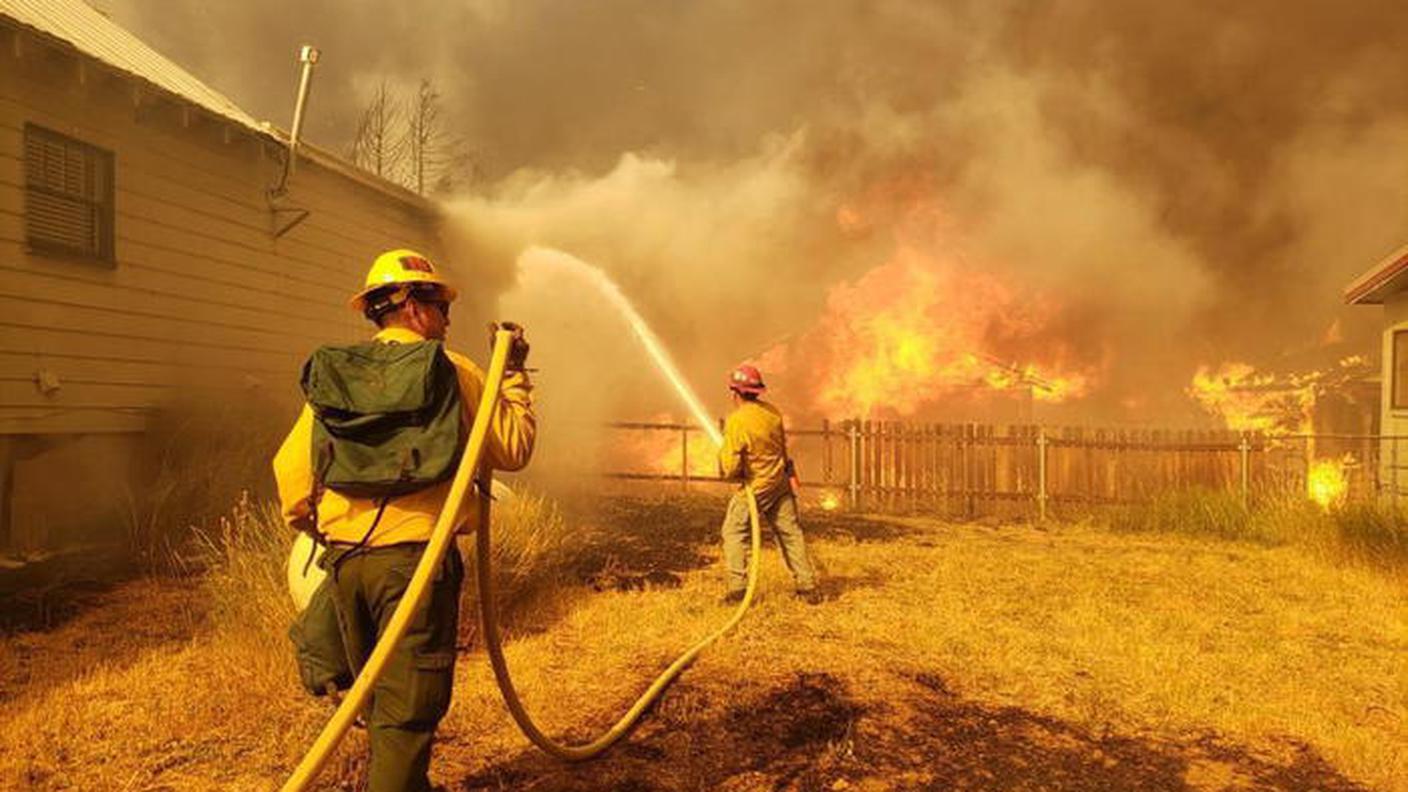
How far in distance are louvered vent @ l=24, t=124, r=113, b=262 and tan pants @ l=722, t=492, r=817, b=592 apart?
6866 millimetres

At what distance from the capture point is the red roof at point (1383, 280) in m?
9.80

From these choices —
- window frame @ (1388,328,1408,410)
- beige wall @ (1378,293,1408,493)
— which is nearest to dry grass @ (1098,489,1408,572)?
beige wall @ (1378,293,1408,493)

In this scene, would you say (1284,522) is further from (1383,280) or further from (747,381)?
(747,381)

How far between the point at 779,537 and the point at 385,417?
4889 mm

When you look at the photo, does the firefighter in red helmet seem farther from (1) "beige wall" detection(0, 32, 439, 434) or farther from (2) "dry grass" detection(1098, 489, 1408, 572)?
(1) "beige wall" detection(0, 32, 439, 434)

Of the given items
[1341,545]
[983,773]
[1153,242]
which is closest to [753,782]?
[983,773]

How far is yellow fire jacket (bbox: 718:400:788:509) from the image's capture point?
21.6 ft

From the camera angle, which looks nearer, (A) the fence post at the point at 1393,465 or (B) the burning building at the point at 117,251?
(B) the burning building at the point at 117,251

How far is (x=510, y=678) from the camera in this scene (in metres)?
4.27

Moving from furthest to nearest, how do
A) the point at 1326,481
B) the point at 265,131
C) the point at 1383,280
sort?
the point at 1326,481, the point at 1383,280, the point at 265,131

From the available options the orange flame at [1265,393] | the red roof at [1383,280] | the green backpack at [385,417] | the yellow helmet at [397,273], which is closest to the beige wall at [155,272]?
the yellow helmet at [397,273]

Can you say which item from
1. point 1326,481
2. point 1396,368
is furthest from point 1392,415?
point 1326,481

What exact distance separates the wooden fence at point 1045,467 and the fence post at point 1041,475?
0.6 inches

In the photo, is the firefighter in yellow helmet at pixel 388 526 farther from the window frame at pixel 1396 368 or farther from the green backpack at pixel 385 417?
the window frame at pixel 1396 368
